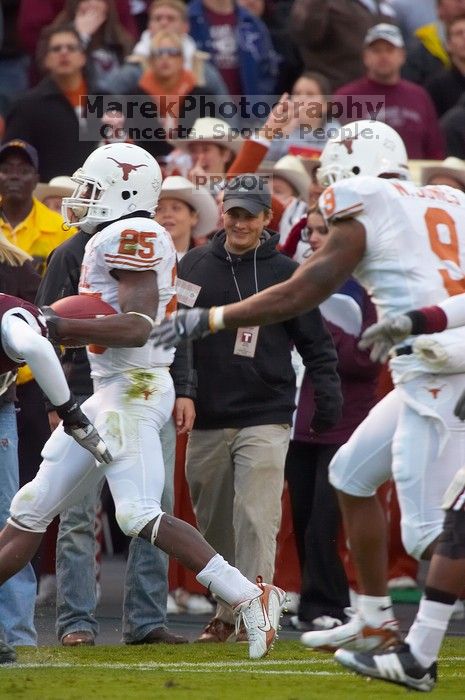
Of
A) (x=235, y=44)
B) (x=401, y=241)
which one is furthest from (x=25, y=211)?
(x=235, y=44)

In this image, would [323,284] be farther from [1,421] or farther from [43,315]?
[1,421]

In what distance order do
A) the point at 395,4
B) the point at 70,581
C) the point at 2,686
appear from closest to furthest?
the point at 2,686 < the point at 70,581 < the point at 395,4

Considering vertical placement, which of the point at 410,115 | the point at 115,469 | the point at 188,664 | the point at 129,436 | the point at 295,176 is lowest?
the point at 188,664

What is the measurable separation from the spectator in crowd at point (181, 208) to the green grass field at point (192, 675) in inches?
97.7

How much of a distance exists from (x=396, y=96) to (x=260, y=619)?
6.23 metres

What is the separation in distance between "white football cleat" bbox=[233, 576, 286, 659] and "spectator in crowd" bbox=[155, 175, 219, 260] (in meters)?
2.57

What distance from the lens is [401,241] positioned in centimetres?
552

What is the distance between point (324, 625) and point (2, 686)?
2.56m

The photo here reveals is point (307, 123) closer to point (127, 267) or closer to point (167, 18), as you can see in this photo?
point (167, 18)

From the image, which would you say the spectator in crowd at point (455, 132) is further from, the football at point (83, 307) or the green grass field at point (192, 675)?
the football at point (83, 307)

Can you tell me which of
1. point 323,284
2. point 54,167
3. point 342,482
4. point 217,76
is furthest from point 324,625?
point 217,76

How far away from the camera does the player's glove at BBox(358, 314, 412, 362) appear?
532 centimetres

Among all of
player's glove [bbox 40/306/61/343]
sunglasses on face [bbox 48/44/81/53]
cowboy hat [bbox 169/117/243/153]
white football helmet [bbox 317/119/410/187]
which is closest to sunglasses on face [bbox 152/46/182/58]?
sunglasses on face [bbox 48/44/81/53]

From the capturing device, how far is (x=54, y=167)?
35.3 ft
